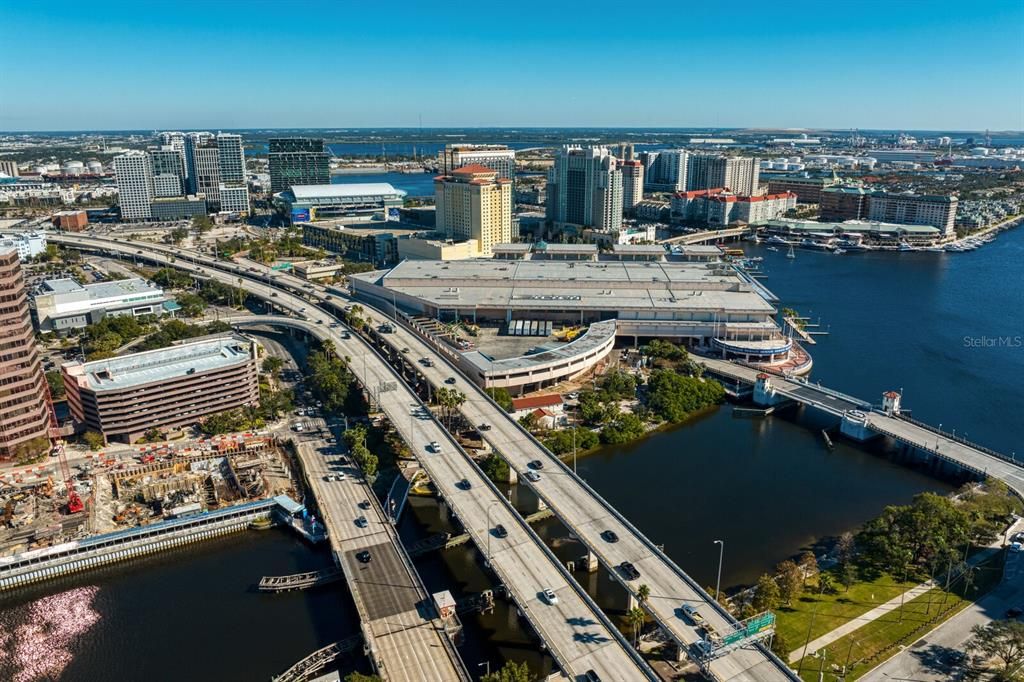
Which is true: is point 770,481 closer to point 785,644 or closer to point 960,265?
point 785,644

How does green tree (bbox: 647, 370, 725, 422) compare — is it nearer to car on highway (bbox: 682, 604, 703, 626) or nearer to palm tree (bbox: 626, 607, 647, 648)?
palm tree (bbox: 626, 607, 647, 648)

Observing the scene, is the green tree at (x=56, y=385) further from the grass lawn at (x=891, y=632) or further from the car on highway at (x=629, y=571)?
the grass lawn at (x=891, y=632)

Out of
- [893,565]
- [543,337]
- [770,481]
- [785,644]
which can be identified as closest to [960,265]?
[543,337]

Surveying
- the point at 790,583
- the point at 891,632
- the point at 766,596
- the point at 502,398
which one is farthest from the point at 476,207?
the point at 891,632

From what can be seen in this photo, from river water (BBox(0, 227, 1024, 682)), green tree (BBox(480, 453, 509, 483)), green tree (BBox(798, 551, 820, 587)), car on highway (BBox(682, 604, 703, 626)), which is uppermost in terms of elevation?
car on highway (BBox(682, 604, 703, 626))

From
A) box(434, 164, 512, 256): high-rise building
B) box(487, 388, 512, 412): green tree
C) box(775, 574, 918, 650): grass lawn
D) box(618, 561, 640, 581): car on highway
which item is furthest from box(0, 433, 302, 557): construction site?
→ box(434, 164, 512, 256): high-rise building

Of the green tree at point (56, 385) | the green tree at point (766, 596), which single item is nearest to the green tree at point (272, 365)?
the green tree at point (56, 385)

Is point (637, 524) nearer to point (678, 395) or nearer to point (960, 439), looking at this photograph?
point (678, 395)
